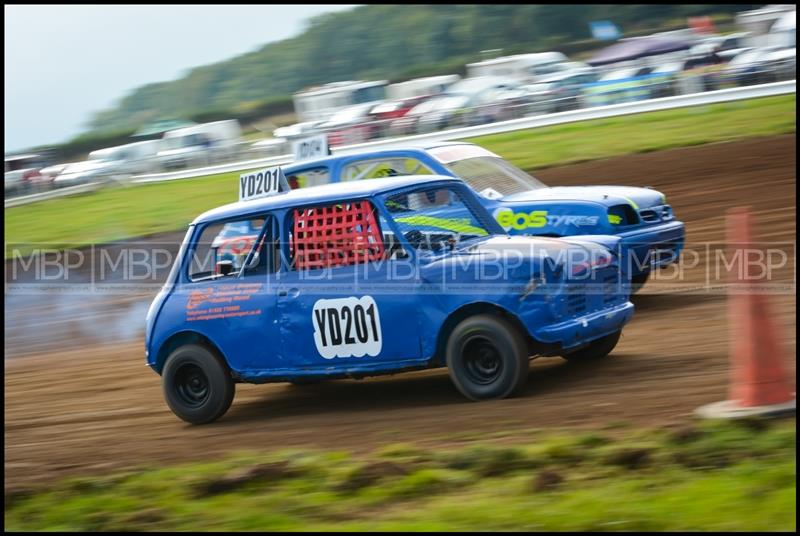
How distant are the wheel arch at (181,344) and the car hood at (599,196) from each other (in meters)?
3.53

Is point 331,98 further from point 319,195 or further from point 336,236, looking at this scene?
point 336,236

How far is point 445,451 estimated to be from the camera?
6.34 m

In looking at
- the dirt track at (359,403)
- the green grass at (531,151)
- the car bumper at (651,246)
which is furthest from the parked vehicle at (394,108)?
the dirt track at (359,403)

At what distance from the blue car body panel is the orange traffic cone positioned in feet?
4.30

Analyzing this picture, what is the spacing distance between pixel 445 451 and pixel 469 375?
117 centimetres

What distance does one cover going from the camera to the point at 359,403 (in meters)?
8.26

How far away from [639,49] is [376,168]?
94.1ft

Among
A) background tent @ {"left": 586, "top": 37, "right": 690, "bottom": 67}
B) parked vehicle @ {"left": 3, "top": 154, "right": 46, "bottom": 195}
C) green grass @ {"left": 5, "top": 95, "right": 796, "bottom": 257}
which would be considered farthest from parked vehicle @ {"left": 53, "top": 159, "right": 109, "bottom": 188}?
background tent @ {"left": 586, "top": 37, "right": 690, "bottom": 67}

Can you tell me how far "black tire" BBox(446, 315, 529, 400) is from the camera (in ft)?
23.7

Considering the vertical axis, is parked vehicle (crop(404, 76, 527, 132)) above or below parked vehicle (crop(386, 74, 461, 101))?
below

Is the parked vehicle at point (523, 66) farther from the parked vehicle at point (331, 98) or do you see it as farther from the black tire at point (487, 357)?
the black tire at point (487, 357)

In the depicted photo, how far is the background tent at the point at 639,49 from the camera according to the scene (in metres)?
36.9

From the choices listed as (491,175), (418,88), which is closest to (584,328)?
(491,175)

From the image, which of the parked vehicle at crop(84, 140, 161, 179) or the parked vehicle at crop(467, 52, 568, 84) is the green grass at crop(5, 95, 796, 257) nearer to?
the parked vehicle at crop(84, 140, 161, 179)
